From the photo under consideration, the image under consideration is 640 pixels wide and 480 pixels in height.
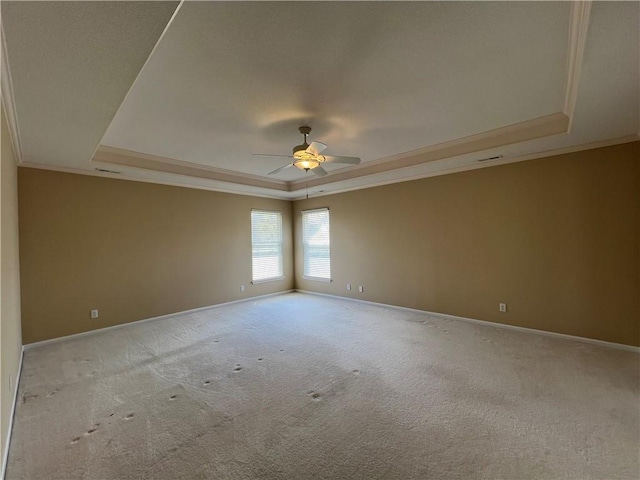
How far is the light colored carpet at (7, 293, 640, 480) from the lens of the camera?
5.70ft

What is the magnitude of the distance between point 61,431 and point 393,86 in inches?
150

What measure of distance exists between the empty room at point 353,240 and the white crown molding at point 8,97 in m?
0.02

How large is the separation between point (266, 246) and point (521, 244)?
508 cm

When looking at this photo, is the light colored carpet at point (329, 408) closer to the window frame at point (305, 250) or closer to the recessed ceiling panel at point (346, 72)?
the recessed ceiling panel at point (346, 72)

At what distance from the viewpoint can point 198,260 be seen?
5.54 metres

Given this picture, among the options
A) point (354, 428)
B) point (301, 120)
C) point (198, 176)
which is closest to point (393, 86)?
point (301, 120)

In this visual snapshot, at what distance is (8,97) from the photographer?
2014 millimetres

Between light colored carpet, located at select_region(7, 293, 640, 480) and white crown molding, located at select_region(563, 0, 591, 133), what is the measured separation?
8.37 feet

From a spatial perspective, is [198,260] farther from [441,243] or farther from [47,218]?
[441,243]

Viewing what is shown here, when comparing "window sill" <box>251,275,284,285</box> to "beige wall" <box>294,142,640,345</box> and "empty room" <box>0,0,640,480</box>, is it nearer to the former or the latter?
"empty room" <box>0,0,640,480</box>

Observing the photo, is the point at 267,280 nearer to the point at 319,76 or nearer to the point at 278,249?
the point at 278,249

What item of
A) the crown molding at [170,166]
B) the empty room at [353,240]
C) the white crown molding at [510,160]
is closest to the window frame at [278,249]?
the empty room at [353,240]

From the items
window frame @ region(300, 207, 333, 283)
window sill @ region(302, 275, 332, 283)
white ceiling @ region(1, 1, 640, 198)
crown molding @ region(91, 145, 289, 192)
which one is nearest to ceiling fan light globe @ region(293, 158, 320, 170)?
white ceiling @ region(1, 1, 640, 198)

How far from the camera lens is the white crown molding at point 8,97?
156 centimetres
